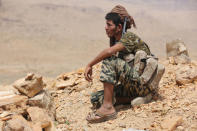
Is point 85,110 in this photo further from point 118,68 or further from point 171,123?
point 171,123

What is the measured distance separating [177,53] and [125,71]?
2.36 metres

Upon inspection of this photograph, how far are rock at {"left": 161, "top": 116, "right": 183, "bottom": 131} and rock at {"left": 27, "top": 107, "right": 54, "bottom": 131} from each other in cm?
119

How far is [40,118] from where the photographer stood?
276 cm

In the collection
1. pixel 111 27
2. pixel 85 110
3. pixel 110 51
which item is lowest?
pixel 85 110

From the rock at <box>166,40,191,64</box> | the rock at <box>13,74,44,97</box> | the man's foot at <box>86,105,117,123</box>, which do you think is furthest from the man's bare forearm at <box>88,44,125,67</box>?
the rock at <box>166,40,191,64</box>

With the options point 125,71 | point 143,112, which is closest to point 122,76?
point 125,71

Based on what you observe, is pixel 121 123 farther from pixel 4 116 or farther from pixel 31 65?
pixel 31 65

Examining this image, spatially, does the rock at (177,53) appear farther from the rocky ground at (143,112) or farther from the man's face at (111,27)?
the man's face at (111,27)

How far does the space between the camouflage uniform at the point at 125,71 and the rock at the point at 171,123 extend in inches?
22.8

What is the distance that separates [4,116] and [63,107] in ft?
3.24

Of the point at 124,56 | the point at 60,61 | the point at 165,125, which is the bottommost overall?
the point at 60,61

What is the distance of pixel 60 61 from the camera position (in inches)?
619

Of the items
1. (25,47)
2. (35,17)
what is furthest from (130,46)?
(35,17)

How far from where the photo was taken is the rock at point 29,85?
3.07 m
